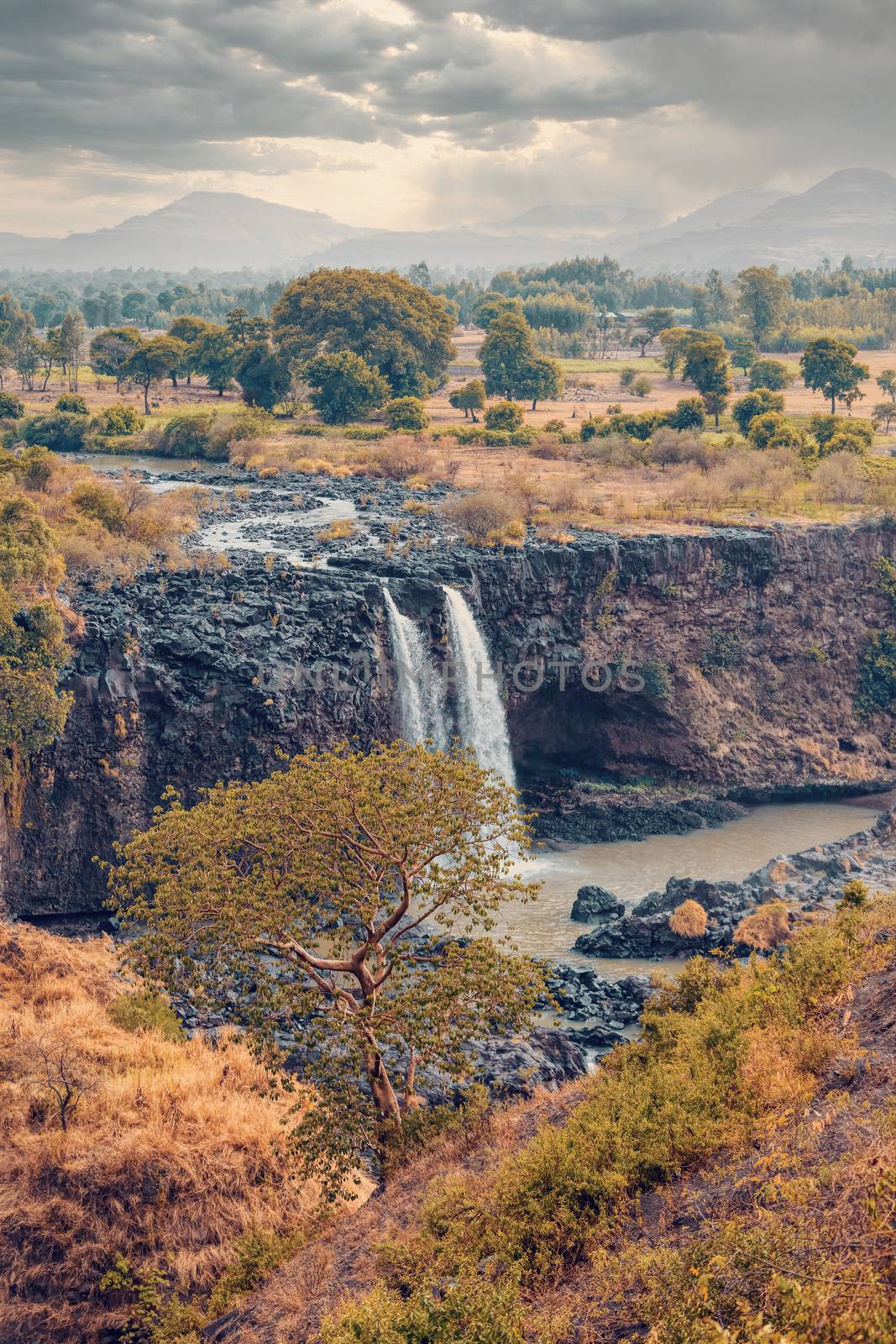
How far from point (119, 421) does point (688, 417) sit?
107ft

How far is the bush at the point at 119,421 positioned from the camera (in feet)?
221

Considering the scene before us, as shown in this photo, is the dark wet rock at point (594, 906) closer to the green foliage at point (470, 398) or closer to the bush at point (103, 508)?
the bush at point (103, 508)

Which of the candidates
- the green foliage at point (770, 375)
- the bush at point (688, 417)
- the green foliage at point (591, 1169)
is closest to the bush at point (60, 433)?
the bush at point (688, 417)

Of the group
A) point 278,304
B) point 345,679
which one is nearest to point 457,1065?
point 345,679

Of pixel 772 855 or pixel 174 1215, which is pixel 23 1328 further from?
pixel 772 855

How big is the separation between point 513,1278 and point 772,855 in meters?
26.1

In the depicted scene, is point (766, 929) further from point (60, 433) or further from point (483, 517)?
point (60, 433)

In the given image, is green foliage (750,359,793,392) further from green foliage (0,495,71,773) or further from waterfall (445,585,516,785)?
green foliage (0,495,71,773)

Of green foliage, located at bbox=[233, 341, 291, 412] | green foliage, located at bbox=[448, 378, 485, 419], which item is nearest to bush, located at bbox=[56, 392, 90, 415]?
green foliage, located at bbox=[233, 341, 291, 412]

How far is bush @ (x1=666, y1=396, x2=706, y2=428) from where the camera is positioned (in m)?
64.7

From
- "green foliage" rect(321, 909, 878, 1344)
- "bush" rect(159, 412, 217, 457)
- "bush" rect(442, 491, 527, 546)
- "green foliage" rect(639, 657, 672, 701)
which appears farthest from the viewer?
"bush" rect(159, 412, 217, 457)

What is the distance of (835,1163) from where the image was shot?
36.9 feet

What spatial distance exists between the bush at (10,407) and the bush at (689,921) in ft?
179

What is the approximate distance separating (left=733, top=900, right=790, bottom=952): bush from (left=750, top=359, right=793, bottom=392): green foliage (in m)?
61.9
